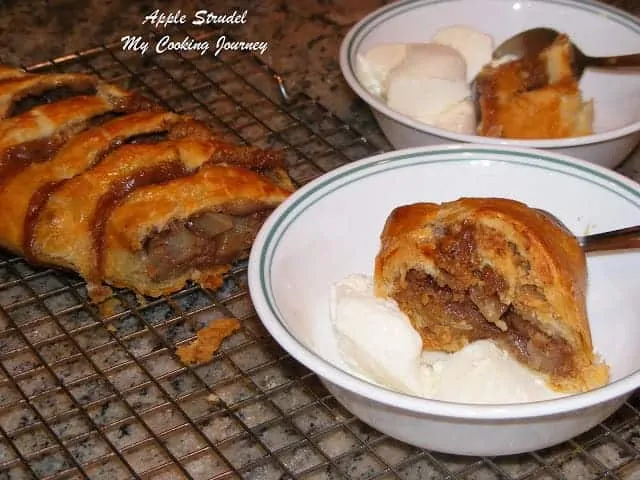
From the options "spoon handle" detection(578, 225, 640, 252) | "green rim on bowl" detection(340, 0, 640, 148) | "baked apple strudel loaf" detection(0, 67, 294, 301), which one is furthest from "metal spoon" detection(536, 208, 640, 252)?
"baked apple strudel loaf" detection(0, 67, 294, 301)

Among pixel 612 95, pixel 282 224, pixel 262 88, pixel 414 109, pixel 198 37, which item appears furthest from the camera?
pixel 198 37

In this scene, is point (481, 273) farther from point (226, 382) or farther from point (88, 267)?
point (88, 267)

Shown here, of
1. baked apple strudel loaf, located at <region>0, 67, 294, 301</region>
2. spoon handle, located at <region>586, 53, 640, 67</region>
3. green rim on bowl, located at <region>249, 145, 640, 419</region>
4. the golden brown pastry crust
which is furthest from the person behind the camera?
spoon handle, located at <region>586, 53, 640, 67</region>

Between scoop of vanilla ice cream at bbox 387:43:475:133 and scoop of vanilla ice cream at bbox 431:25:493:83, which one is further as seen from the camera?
scoop of vanilla ice cream at bbox 431:25:493:83

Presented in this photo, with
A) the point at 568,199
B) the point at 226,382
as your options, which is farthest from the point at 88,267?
the point at 568,199

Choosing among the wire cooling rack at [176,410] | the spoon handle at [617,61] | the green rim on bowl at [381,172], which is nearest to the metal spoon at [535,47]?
the spoon handle at [617,61]

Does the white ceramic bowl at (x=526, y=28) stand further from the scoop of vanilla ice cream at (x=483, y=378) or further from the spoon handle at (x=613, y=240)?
the scoop of vanilla ice cream at (x=483, y=378)

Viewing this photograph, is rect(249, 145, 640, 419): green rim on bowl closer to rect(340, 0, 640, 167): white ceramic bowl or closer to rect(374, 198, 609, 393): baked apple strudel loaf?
rect(374, 198, 609, 393): baked apple strudel loaf
